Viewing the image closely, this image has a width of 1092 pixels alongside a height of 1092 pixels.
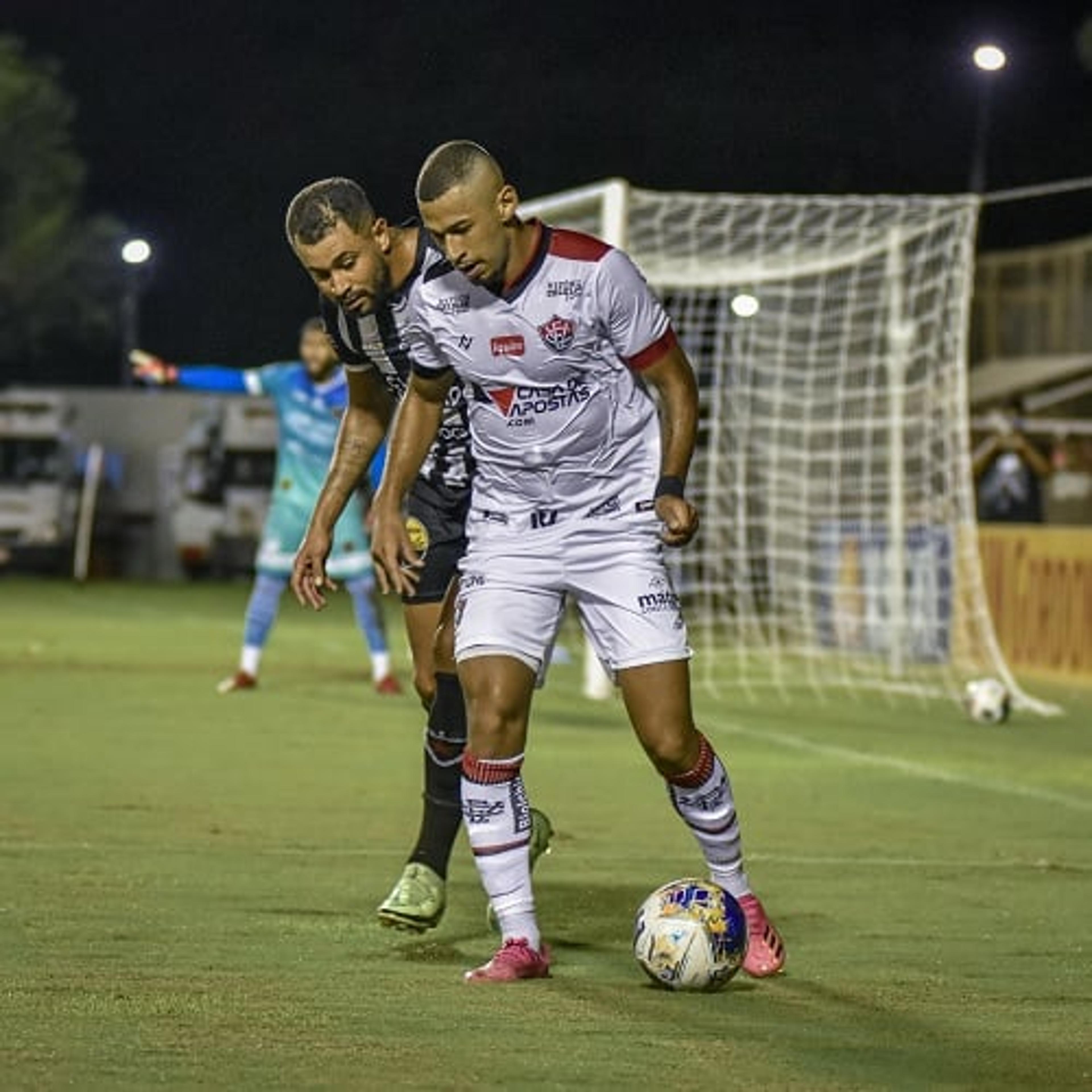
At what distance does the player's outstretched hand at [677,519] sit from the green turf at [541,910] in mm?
1157

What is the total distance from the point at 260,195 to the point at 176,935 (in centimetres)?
5965

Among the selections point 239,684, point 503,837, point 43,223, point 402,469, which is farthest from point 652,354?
point 43,223

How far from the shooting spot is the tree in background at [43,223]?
58812mm

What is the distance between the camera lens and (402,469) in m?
8.02

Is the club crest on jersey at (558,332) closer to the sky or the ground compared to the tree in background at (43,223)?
closer to the ground

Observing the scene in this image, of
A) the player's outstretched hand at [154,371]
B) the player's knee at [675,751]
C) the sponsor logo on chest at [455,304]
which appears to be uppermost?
the player's outstretched hand at [154,371]

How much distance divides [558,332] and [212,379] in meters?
9.60

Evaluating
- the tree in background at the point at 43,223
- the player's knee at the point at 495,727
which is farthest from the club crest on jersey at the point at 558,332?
the tree in background at the point at 43,223

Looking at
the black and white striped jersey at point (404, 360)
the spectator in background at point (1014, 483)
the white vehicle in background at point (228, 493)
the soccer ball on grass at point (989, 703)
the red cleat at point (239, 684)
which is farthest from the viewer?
the white vehicle in background at point (228, 493)

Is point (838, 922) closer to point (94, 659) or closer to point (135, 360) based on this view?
point (135, 360)

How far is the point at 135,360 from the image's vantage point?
18188 millimetres

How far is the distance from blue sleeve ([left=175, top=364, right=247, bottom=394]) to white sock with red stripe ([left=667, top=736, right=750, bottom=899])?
9228 millimetres

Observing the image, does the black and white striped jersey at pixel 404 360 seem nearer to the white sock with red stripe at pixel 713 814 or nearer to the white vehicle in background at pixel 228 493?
the white sock with red stripe at pixel 713 814

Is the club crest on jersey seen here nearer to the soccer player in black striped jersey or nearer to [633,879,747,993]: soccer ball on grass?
the soccer player in black striped jersey
